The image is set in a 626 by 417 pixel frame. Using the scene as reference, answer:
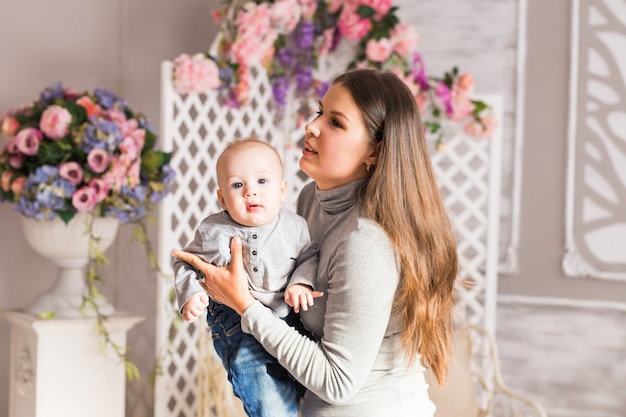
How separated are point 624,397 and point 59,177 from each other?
8.82ft

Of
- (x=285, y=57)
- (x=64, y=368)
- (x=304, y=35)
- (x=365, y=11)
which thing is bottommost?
(x=64, y=368)

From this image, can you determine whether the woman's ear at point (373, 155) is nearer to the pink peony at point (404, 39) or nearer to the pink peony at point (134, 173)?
the pink peony at point (134, 173)

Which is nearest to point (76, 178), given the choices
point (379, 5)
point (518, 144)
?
point (379, 5)

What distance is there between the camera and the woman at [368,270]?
1.79 meters

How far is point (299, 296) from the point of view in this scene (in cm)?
179

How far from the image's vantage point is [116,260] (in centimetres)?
413

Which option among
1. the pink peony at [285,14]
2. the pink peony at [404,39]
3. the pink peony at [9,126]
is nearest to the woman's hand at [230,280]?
the pink peony at [9,126]

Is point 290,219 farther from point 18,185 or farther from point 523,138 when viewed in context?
point 523,138

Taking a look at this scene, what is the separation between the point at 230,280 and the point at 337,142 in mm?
383

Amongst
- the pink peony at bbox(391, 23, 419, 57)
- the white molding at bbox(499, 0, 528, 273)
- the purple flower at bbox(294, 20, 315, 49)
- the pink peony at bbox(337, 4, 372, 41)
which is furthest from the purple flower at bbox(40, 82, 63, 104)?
the white molding at bbox(499, 0, 528, 273)

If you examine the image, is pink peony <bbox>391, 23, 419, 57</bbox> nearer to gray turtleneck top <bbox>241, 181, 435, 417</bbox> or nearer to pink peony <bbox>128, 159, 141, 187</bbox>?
pink peony <bbox>128, 159, 141, 187</bbox>

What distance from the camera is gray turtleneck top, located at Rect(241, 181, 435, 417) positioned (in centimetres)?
178

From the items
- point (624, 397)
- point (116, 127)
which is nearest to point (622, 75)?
point (624, 397)

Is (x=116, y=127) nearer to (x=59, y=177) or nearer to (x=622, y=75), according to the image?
(x=59, y=177)
